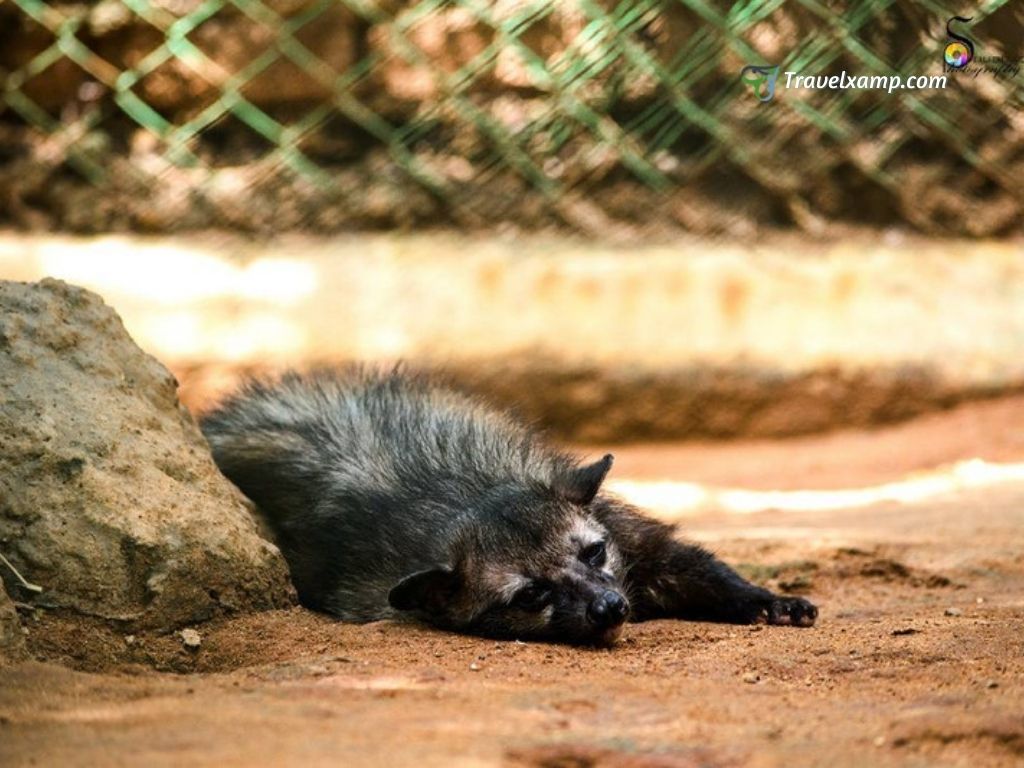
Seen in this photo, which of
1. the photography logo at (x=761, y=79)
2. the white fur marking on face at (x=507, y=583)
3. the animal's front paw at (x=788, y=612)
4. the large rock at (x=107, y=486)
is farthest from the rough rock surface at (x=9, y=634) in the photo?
the photography logo at (x=761, y=79)

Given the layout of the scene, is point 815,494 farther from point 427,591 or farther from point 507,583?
point 427,591

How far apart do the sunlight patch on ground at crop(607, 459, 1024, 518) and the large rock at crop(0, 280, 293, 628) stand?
1865 millimetres

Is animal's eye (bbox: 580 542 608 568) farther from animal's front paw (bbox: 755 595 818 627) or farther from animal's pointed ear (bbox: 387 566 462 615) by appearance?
animal's front paw (bbox: 755 595 818 627)

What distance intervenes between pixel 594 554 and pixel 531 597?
24 cm

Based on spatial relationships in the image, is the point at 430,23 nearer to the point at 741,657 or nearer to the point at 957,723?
the point at 741,657

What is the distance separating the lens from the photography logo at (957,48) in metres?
5.46

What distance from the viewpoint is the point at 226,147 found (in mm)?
6637

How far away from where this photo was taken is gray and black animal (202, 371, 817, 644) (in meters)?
3.58

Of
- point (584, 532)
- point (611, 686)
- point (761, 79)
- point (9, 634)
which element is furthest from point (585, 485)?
point (761, 79)

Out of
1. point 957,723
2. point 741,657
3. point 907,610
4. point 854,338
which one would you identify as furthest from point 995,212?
point 957,723

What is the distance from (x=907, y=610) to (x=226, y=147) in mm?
4154

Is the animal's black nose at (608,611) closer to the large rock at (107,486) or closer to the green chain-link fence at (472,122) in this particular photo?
the large rock at (107,486)

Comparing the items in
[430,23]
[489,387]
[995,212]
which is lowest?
[489,387]

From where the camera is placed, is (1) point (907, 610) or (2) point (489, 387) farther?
Answer: (2) point (489, 387)
